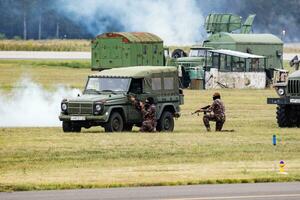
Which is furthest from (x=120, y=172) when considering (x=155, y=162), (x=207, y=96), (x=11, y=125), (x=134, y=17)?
(x=134, y=17)

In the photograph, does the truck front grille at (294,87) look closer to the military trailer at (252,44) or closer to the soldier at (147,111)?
the soldier at (147,111)

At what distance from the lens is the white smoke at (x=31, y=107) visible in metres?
37.7

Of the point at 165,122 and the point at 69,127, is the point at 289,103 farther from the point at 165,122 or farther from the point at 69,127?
the point at 69,127

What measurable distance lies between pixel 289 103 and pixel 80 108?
7.05m

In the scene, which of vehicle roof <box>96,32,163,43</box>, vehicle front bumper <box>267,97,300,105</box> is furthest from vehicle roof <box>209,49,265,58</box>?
vehicle front bumper <box>267,97,300,105</box>

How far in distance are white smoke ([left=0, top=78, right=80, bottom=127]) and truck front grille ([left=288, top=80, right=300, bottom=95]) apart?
718cm

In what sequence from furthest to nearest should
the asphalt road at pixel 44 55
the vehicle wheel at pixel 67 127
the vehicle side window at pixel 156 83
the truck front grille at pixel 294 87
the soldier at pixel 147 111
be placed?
the asphalt road at pixel 44 55 < the truck front grille at pixel 294 87 < the vehicle side window at pixel 156 83 < the soldier at pixel 147 111 < the vehicle wheel at pixel 67 127

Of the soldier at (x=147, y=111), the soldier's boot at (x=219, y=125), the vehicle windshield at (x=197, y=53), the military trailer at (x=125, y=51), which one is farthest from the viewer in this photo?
the military trailer at (x=125, y=51)

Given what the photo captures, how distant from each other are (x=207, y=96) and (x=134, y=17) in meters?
46.2

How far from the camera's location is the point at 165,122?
111ft

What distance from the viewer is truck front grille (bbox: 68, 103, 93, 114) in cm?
3219

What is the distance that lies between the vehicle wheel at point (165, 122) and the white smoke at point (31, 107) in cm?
452

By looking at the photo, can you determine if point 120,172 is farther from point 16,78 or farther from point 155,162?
Answer: point 16,78

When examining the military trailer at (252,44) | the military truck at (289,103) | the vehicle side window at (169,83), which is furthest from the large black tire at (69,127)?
the military trailer at (252,44)
